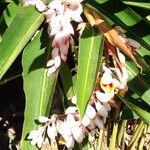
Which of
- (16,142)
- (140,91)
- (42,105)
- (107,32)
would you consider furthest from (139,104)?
(16,142)

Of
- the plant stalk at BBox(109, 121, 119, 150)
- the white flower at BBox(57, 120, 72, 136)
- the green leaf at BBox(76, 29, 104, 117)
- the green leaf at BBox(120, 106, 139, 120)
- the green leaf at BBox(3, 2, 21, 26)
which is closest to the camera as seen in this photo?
the green leaf at BBox(76, 29, 104, 117)

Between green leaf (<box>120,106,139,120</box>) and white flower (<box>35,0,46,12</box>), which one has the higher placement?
white flower (<box>35,0,46,12</box>)

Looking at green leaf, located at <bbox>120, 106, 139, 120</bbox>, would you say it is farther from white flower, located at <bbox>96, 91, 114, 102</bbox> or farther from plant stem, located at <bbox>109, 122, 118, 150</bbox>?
white flower, located at <bbox>96, 91, 114, 102</bbox>

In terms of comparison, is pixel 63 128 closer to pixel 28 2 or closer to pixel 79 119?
pixel 79 119

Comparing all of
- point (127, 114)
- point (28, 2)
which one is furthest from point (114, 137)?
point (28, 2)

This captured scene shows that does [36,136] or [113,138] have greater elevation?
[36,136]

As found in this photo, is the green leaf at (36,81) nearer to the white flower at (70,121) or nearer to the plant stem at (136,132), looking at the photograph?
the white flower at (70,121)

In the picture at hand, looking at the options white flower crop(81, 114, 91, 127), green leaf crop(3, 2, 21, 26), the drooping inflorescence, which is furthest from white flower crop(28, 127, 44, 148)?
green leaf crop(3, 2, 21, 26)
